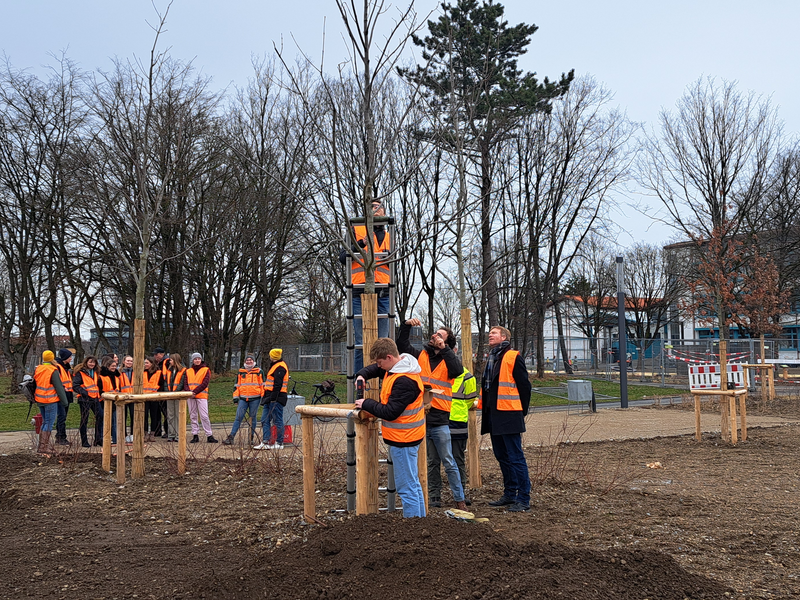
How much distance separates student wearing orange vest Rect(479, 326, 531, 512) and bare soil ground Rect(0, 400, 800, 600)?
0.25 m

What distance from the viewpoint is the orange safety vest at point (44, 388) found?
39.6 ft

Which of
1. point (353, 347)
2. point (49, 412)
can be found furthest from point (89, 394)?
point (353, 347)

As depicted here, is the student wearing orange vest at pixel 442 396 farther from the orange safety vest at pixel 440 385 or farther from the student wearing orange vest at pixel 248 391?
the student wearing orange vest at pixel 248 391

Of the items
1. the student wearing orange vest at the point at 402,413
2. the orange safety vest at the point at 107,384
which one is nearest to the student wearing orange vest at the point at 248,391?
the orange safety vest at the point at 107,384

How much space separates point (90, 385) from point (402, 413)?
990 centimetres

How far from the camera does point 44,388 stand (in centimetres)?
1209

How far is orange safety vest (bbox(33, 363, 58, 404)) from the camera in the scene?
39.6 feet

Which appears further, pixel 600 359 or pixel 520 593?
pixel 600 359

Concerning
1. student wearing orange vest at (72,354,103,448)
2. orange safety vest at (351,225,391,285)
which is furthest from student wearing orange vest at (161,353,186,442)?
orange safety vest at (351,225,391,285)

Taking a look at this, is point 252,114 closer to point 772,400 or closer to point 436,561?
point 772,400

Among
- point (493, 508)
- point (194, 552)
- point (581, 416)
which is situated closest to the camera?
point (194, 552)

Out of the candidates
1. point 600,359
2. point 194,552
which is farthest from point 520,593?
point 600,359

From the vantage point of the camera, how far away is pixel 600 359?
→ 37.4m

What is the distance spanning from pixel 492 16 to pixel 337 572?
26258 mm
